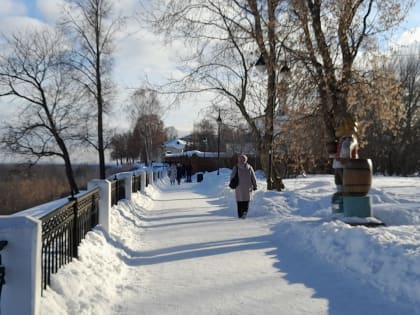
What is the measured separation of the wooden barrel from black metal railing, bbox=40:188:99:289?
216 inches

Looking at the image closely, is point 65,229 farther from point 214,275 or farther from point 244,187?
point 244,187

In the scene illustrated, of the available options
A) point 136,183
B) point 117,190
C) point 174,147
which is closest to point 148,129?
point 174,147

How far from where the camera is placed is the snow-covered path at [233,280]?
4.70 metres

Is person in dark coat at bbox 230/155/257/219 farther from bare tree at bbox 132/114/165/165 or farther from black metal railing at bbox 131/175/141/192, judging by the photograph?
→ bare tree at bbox 132/114/165/165

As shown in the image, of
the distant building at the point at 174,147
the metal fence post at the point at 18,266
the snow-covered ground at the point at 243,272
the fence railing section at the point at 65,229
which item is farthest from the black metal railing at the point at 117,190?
the distant building at the point at 174,147

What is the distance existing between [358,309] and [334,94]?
34.7 feet

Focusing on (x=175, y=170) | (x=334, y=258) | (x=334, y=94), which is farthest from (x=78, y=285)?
(x=175, y=170)

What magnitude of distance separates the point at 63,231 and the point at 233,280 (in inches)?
90.1

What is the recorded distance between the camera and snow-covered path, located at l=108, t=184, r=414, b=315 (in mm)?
4699

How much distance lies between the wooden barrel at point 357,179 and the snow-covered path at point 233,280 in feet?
6.83

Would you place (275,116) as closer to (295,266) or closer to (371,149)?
(295,266)

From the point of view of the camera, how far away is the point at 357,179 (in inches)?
372

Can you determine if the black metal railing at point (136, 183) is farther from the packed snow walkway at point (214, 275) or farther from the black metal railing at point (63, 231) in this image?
the black metal railing at point (63, 231)

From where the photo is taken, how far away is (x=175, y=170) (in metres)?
32.2
